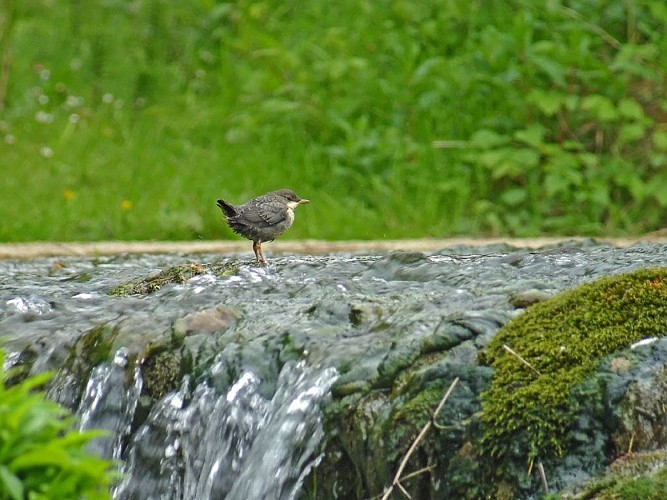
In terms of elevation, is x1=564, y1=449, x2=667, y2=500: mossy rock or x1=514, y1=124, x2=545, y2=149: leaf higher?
x1=514, y1=124, x2=545, y2=149: leaf

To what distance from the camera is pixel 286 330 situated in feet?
13.0

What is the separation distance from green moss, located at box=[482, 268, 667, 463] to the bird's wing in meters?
2.48

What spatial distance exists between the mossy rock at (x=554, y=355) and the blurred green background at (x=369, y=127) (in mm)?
4325

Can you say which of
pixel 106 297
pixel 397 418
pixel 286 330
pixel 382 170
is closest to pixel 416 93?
pixel 382 170

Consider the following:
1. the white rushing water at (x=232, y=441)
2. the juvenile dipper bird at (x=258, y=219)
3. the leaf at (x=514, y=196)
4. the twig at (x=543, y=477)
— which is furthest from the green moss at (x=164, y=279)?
the leaf at (x=514, y=196)

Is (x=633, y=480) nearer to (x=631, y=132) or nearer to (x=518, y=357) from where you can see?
(x=518, y=357)

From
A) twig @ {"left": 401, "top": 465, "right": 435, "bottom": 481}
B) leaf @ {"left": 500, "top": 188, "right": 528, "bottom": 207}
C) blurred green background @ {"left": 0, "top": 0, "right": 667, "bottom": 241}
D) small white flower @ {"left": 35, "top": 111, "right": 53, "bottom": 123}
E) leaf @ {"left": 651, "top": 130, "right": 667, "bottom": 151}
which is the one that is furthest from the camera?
small white flower @ {"left": 35, "top": 111, "right": 53, "bottom": 123}

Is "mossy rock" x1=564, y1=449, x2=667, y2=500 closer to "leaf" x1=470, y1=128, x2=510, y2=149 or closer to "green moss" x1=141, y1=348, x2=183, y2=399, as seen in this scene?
"green moss" x1=141, y1=348, x2=183, y2=399

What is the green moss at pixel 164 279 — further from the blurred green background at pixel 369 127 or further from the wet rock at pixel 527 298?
the blurred green background at pixel 369 127

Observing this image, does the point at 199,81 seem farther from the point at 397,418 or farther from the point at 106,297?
the point at 397,418

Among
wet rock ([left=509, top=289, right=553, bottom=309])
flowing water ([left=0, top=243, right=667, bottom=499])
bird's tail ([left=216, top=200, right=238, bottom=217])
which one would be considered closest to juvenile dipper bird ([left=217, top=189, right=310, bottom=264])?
bird's tail ([left=216, top=200, right=238, bottom=217])

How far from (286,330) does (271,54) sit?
5886 millimetres

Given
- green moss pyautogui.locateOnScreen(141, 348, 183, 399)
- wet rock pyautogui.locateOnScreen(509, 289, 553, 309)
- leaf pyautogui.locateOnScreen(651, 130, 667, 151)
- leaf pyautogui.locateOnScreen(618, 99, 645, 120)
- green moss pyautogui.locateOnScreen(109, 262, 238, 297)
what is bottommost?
green moss pyautogui.locateOnScreen(141, 348, 183, 399)

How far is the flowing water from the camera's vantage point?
3594 millimetres
